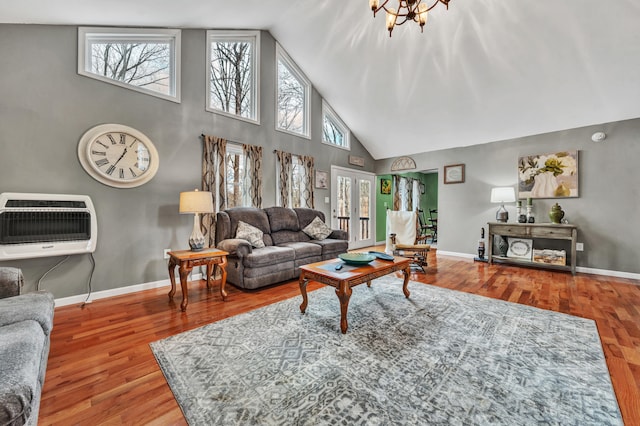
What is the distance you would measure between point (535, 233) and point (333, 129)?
4.33 m

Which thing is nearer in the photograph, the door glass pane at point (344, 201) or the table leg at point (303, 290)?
the table leg at point (303, 290)

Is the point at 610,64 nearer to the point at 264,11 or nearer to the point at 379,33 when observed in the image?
the point at 379,33

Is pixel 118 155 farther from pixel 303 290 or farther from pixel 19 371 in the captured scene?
pixel 19 371

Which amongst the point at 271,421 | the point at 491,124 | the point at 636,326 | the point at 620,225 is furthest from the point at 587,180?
the point at 271,421

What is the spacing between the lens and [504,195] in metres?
4.57

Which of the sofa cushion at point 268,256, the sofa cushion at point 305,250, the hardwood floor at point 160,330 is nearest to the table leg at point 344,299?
the hardwood floor at point 160,330

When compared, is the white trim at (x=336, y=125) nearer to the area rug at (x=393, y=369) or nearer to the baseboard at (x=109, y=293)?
the baseboard at (x=109, y=293)

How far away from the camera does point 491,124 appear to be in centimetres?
473

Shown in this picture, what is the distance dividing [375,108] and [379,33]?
1.56m

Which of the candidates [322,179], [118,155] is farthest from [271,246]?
[322,179]

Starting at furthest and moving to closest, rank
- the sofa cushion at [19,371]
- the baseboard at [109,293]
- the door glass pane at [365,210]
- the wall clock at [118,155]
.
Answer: the door glass pane at [365,210]
the wall clock at [118,155]
the baseboard at [109,293]
the sofa cushion at [19,371]

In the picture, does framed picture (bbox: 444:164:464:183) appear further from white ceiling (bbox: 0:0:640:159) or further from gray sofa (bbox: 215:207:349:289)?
gray sofa (bbox: 215:207:349:289)

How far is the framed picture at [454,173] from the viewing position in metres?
5.45

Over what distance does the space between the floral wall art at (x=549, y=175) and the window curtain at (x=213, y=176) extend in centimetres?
511
